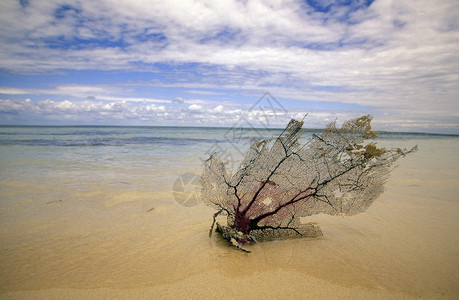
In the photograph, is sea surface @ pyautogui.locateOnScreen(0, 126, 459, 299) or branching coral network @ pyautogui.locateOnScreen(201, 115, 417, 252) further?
branching coral network @ pyautogui.locateOnScreen(201, 115, 417, 252)

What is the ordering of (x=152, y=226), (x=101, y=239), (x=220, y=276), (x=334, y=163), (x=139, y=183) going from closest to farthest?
(x=220, y=276) → (x=334, y=163) → (x=101, y=239) → (x=152, y=226) → (x=139, y=183)

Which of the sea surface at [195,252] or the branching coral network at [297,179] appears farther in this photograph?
the branching coral network at [297,179]

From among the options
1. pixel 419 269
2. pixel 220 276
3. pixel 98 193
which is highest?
pixel 419 269

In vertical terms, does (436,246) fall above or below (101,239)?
above

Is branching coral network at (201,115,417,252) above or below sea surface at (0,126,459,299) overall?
above

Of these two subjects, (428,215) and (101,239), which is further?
(428,215)

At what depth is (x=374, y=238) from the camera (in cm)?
343

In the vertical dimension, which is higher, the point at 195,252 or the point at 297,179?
the point at 297,179

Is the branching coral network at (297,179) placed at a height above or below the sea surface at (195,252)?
above

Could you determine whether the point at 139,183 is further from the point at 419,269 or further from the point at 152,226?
the point at 419,269

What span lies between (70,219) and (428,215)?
5.90 metres

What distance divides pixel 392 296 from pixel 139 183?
18.1 feet

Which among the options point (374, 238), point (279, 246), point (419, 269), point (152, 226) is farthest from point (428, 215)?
point (152, 226)

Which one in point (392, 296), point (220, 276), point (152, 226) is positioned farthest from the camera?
point (152, 226)
